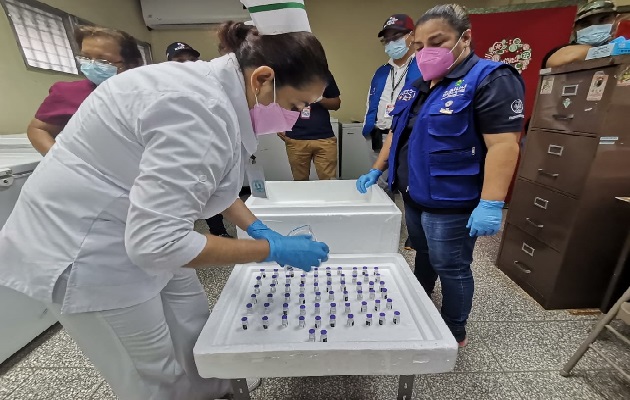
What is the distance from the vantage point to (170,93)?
506 mm

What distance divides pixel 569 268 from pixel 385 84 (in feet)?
4.89

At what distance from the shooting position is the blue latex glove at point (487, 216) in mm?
946

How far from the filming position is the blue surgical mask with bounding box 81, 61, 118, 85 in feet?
4.02

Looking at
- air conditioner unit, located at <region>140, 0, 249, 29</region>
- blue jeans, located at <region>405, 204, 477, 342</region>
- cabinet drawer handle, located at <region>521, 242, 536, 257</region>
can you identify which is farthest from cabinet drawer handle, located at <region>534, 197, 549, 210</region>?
air conditioner unit, located at <region>140, 0, 249, 29</region>

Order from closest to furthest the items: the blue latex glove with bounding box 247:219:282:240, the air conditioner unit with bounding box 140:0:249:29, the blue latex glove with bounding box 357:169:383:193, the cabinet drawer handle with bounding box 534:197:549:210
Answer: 1. the blue latex glove with bounding box 247:219:282:240
2. the blue latex glove with bounding box 357:169:383:193
3. the cabinet drawer handle with bounding box 534:197:549:210
4. the air conditioner unit with bounding box 140:0:249:29

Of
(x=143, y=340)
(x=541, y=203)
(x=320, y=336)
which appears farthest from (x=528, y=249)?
(x=143, y=340)

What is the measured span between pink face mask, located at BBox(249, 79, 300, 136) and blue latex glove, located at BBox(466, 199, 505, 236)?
678 millimetres

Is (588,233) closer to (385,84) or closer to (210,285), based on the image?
(385,84)

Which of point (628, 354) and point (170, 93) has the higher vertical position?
point (170, 93)

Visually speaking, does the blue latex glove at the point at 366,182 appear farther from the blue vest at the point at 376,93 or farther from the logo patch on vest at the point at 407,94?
the blue vest at the point at 376,93

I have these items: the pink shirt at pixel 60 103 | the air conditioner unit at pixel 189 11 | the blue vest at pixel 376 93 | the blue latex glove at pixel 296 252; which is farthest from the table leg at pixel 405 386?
the air conditioner unit at pixel 189 11

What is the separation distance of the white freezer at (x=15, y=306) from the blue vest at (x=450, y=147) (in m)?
1.55

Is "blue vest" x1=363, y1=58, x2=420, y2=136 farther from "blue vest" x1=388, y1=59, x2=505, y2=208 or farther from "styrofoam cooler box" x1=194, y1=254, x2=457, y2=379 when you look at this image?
"styrofoam cooler box" x1=194, y1=254, x2=457, y2=379

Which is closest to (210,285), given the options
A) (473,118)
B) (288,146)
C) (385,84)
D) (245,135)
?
(288,146)
